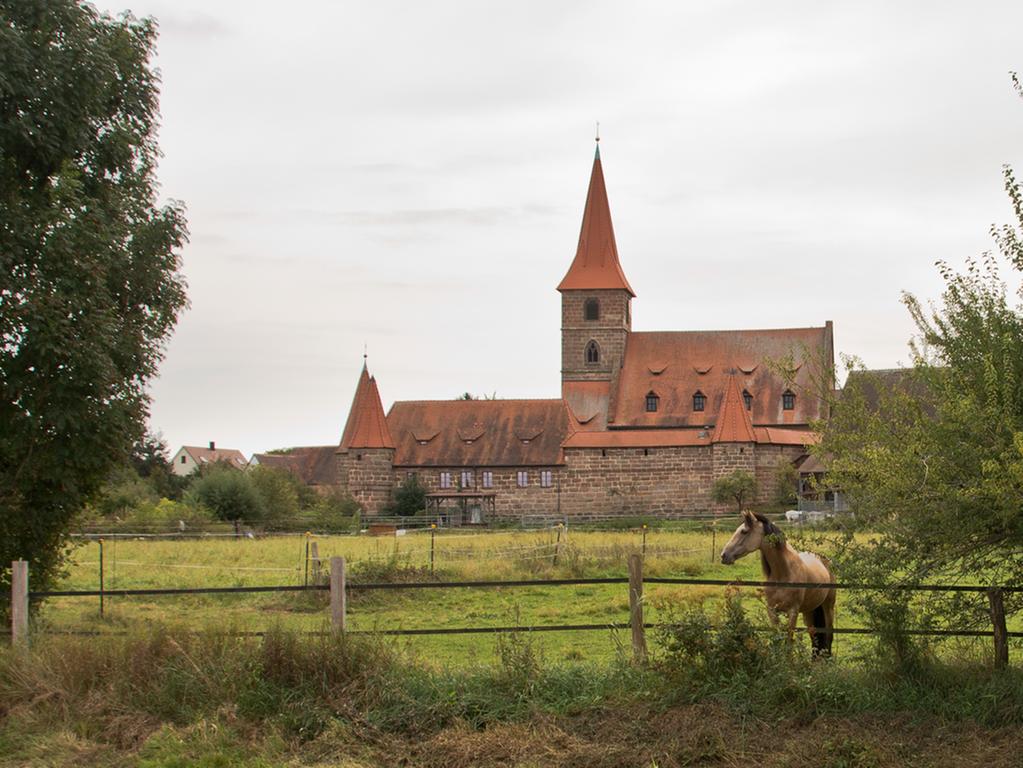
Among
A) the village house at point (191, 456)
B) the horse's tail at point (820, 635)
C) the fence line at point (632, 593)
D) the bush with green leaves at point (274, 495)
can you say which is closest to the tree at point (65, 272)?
the fence line at point (632, 593)

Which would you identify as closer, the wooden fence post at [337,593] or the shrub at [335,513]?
the wooden fence post at [337,593]

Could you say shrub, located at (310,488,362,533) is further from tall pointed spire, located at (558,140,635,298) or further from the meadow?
the meadow

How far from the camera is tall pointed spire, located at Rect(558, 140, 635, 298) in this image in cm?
8069

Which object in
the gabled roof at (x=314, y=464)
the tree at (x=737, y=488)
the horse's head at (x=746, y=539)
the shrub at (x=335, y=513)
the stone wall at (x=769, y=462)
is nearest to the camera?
the horse's head at (x=746, y=539)

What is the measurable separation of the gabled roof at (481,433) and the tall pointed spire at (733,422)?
871 cm

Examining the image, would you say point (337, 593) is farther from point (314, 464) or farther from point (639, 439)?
point (314, 464)

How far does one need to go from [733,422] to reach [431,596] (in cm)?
4954

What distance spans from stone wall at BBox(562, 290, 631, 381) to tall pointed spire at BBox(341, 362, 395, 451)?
13.0m

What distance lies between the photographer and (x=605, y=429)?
74.9m

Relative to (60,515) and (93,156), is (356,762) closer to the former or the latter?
(60,515)

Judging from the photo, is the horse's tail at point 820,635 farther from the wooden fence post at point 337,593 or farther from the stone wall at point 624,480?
the stone wall at point 624,480

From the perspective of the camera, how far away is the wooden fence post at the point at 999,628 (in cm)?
998

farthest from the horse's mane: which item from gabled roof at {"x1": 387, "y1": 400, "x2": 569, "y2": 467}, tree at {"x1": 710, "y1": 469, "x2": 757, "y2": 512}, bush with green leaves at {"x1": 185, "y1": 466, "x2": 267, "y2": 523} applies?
gabled roof at {"x1": 387, "y1": 400, "x2": 569, "y2": 467}

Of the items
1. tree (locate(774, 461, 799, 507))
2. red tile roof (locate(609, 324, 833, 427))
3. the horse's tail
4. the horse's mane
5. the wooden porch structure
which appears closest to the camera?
the horse's tail
